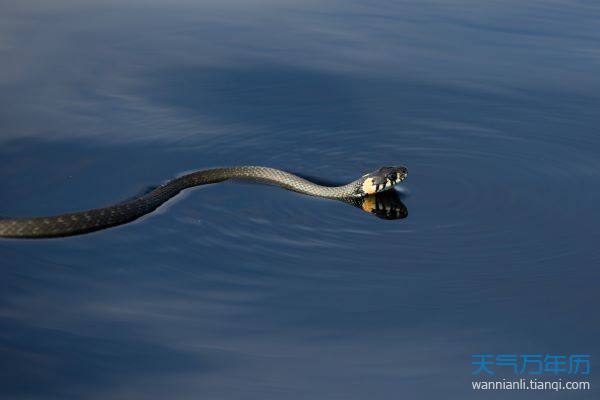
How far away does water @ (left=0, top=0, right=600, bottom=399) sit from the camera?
33.3 feet

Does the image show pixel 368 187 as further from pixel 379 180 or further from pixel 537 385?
pixel 537 385

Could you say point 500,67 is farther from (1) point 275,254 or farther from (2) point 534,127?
(1) point 275,254

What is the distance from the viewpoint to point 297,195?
48.0 ft

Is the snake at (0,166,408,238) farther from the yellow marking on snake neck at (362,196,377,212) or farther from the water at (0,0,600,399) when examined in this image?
the water at (0,0,600,399)

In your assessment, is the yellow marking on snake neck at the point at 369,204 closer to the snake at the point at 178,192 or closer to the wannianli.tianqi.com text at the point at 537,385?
the snake at the point at 178,192

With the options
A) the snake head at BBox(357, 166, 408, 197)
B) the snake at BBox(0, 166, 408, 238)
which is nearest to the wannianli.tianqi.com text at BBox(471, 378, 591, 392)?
the snake at BBox(0, 166, 408, 238)

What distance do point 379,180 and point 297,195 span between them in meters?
1.31

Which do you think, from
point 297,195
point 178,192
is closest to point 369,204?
point 297,195

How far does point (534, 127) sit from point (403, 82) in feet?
9.09

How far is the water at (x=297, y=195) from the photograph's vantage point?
10.1m

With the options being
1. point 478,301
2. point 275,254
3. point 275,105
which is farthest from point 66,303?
point 275,105

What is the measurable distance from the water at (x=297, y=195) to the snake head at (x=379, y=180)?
0.41m

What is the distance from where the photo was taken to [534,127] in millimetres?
16578

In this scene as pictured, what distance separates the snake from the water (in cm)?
25
